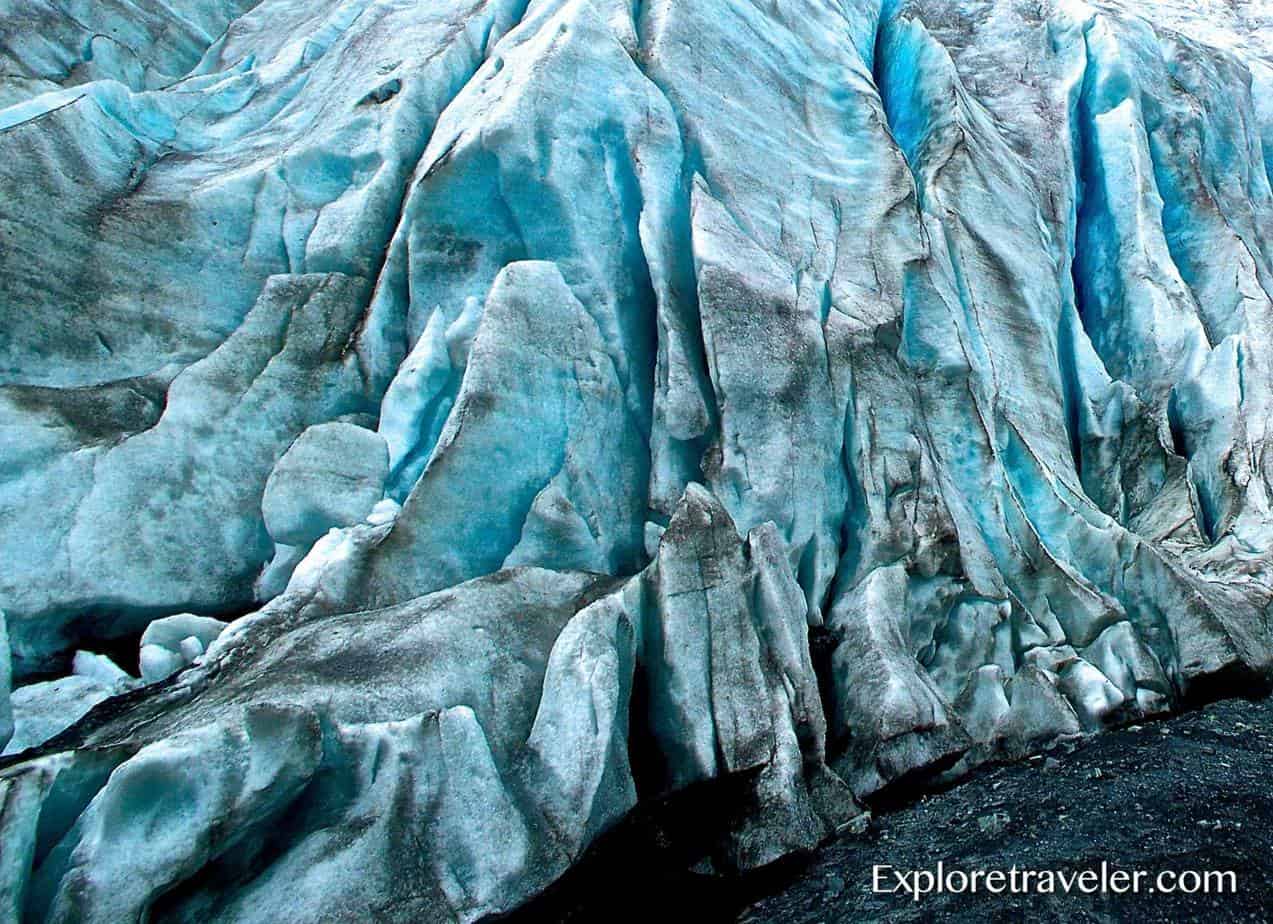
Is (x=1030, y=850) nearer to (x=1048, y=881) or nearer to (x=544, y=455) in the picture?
(x=1048, y=881)

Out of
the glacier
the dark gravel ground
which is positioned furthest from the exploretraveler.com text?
the glacier

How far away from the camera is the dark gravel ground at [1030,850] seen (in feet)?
19.8

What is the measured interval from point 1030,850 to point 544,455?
16.7 ft

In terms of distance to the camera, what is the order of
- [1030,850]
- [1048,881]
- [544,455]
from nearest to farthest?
1. [1048,881]
2. [1030,850]
3. [544,455]

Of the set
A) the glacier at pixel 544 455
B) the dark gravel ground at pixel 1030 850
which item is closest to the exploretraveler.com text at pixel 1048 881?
the dark gravel ground at pixel 1030 850

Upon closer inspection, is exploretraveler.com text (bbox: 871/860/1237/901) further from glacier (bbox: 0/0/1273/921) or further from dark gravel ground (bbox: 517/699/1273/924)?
glacier (bbox: 0/0/1273/921)

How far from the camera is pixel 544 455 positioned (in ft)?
→ 27.3

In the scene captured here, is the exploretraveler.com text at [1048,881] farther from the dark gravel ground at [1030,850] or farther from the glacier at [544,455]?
the glacier at [544,455]

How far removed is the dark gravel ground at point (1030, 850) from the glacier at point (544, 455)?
11.1 inches

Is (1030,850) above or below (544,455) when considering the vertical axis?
below

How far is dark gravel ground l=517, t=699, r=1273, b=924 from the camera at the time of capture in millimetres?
6043

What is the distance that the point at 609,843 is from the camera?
632 cm

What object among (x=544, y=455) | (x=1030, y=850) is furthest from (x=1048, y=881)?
(x=544, y=455)

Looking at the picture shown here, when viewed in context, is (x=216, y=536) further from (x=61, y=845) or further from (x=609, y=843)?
(x=609, y=843)
